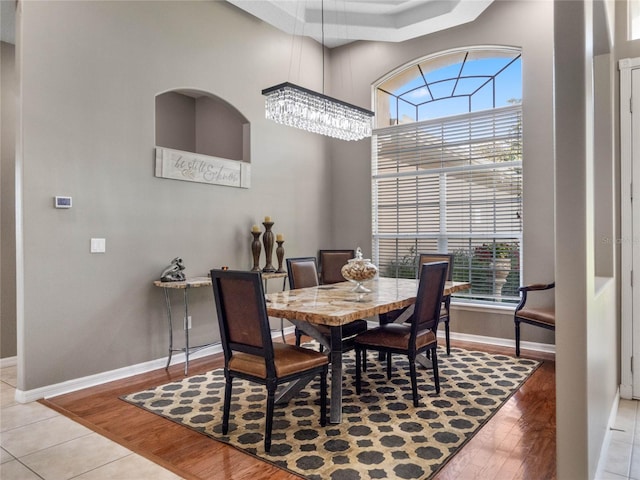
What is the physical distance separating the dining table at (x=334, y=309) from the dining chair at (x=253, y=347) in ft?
0.37

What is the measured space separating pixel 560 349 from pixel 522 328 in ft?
9.57

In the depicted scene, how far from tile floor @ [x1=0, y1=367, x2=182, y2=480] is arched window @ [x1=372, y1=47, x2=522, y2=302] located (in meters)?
3.91

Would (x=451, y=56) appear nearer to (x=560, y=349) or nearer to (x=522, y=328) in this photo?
(x=522, y=328)

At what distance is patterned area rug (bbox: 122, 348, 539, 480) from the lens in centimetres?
231

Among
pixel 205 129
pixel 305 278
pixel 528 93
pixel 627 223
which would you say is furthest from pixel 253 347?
pixel 205 129

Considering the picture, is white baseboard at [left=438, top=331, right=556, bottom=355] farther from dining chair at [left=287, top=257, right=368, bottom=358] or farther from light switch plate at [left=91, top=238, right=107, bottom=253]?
light switch plate at [left=91, top=238, right=107, bottom=253]

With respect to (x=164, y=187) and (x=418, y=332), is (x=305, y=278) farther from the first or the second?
(x=164, y=187)

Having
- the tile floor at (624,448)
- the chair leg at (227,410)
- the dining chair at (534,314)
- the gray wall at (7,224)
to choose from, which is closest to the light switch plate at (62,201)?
the gray wall at (7,224)

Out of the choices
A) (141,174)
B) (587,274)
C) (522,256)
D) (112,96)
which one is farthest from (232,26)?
(587,274)

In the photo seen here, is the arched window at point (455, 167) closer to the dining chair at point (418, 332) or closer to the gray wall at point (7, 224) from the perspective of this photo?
the dining chair at point (418, 332)

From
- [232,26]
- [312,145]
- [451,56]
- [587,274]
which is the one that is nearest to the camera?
[587,274]

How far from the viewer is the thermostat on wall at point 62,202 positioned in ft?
11.1

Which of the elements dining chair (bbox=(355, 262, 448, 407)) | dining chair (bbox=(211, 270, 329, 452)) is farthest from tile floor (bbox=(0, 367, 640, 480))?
dining chair (bbox=(355, 262, 448, 407))

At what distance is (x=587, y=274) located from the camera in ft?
6.15
